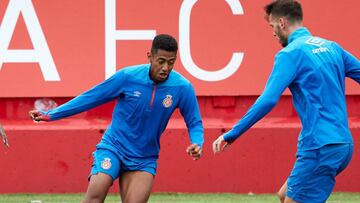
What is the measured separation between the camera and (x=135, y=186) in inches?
348

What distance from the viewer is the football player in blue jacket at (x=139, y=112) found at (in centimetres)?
899

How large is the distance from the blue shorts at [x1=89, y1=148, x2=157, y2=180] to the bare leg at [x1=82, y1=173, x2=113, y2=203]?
0.06 metres

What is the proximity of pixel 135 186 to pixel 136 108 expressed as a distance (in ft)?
2.30

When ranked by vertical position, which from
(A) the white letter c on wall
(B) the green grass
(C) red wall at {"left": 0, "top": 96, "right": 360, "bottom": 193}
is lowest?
(B) the green grass

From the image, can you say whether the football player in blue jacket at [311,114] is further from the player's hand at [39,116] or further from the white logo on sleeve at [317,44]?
the player's hand at [39,116]

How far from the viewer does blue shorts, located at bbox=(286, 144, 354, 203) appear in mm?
7602

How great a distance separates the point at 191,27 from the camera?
43.6 ft

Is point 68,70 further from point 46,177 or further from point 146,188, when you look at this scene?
point 146,188

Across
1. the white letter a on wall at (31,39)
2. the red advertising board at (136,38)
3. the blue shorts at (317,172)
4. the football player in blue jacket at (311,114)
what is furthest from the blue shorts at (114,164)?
the white letter a on wall at (31,39)

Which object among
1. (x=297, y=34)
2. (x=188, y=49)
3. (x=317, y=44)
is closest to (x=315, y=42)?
(x=317, y=44)

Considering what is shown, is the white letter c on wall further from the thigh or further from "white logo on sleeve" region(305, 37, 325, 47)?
"white logo on sleeve" region(305, 37, 325, 47)

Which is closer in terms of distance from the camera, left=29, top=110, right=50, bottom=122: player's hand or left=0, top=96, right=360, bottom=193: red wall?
left=29, top=110, right=50, bottom=122: player's hand

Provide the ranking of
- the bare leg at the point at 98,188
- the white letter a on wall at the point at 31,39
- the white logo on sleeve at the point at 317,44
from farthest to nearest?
the white letter a on wall at the point at 31,39 < the bare leg at the point at 98,188 < the white logo on sleeve at the point at 317,44

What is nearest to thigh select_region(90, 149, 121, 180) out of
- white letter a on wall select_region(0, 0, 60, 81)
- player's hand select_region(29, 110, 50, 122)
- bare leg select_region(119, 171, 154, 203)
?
bare leg select_region(119, 171, 154, 203)
